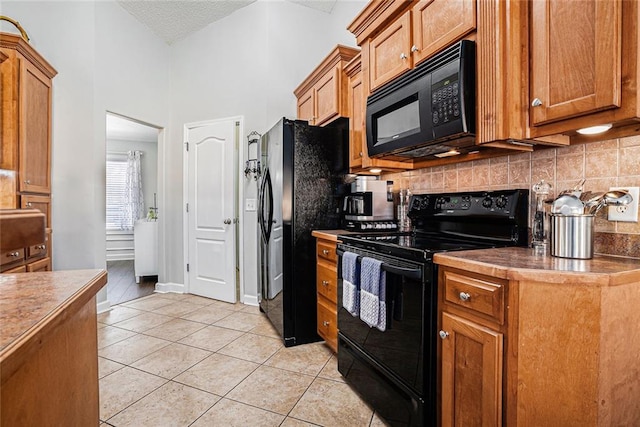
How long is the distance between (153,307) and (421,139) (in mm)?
3257

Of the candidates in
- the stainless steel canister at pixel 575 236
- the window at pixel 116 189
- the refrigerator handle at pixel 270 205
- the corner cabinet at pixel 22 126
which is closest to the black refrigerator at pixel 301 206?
the refrigerator handle at pixel 270 205

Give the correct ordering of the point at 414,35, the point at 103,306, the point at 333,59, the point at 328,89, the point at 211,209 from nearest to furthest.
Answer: the point at 414,35
the point at 333,59
the point at 328,89
the point at 103,306
the point at 211,209

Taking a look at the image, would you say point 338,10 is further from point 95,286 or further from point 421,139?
point 95,286

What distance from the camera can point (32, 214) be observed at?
403 mm

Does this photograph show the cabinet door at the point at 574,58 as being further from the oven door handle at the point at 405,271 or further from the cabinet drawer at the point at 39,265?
the cabinet drawer at the point at 39,265

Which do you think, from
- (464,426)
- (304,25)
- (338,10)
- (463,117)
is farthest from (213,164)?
(464,426)

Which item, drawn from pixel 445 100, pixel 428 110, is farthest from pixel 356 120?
pixel 445 100

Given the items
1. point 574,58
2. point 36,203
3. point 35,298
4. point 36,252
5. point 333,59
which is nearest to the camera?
point 35,298

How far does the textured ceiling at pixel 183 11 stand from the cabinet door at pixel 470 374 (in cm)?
365

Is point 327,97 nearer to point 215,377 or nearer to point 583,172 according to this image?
point 583,172

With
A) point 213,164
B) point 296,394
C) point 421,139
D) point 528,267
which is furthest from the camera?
point 213,164

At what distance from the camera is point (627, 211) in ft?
4.30

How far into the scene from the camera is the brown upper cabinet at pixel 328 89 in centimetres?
270

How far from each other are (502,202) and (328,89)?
5.84ft
